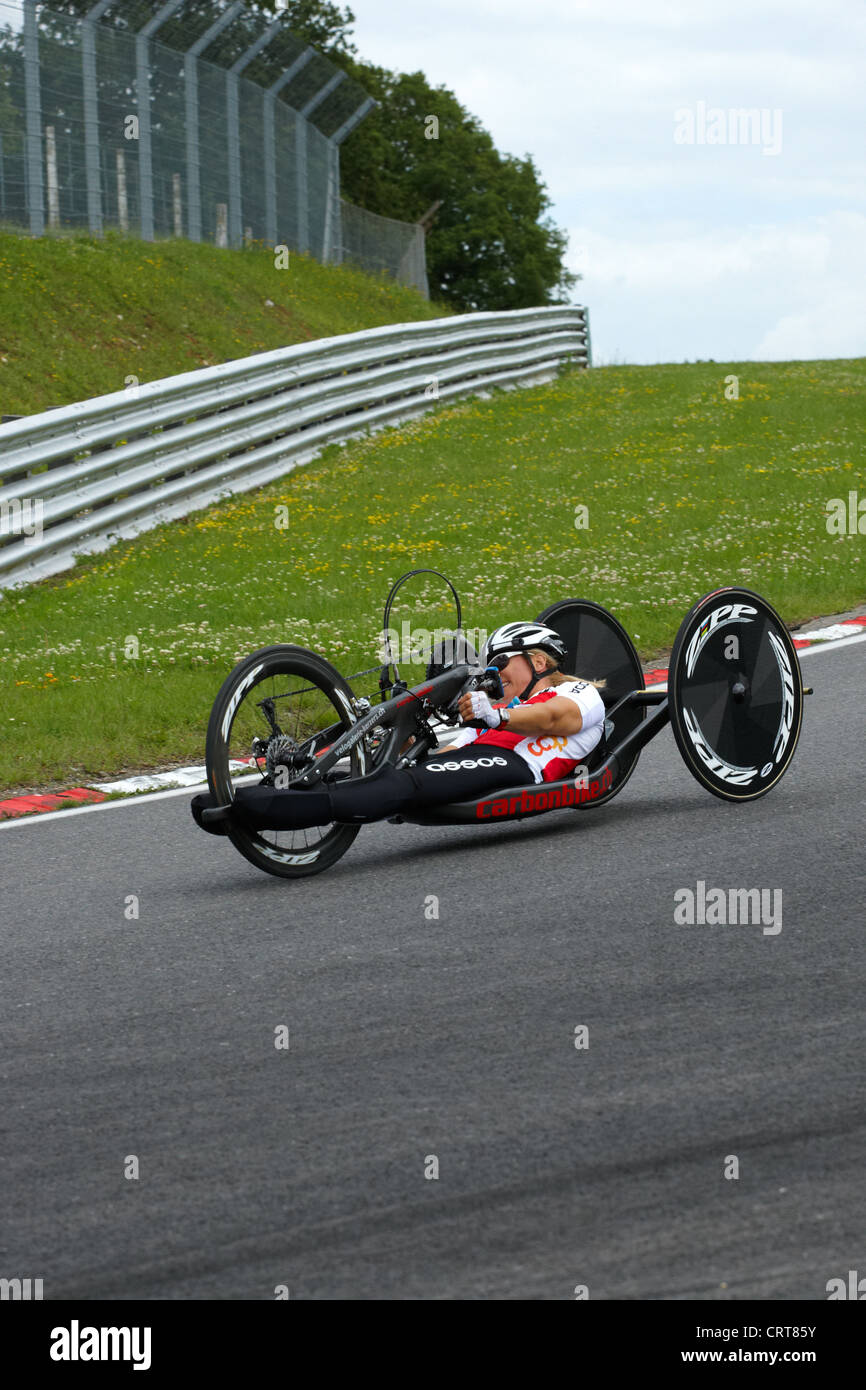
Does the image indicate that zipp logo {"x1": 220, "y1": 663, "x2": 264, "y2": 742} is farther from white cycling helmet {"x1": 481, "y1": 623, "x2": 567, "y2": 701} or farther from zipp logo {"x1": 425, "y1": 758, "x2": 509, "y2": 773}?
white cycling helmet {"x1": 481, "y1": 623, "x2": 567, "y2": 701}

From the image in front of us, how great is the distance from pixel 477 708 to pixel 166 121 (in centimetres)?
1938

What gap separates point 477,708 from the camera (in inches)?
256

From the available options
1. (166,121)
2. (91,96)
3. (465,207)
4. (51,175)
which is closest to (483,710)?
(51,175)

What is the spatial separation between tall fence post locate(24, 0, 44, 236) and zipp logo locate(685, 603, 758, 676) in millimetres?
16268

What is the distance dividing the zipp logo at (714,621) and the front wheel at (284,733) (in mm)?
1445

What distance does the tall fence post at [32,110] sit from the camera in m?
20.0

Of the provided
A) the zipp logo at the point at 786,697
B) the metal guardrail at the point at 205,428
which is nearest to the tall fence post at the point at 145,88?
the metal guardrail at the point at 205,428

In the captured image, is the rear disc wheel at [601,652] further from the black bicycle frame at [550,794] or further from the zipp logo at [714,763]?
the zipp logo at [714,763]

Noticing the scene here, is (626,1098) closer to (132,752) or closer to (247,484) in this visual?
(132,752)

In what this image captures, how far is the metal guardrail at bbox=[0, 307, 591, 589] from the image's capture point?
44.7ft

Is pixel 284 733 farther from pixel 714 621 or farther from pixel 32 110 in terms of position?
pixel 32 110

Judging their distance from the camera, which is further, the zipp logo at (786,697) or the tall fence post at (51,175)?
the tall fence post at (51,175)
